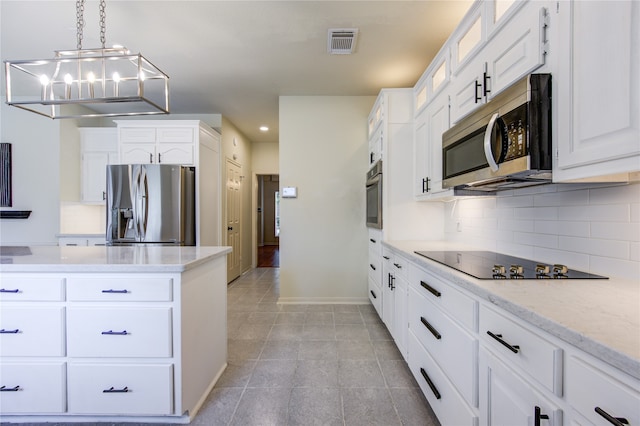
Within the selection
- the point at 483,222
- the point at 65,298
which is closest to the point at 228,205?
the point at 65,298

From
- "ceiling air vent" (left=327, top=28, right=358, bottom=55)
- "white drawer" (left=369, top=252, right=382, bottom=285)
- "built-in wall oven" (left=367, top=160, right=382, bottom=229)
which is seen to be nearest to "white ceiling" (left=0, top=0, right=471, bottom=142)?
"ceiling air vent" (left=327, top=28, right=358, bottom=55)

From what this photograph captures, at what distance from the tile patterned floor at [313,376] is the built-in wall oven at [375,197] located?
1095 millimetres

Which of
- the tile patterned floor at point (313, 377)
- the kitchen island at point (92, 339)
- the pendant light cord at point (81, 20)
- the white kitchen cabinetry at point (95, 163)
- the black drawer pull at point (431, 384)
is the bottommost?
the tile patterned floor at point (313, 377)

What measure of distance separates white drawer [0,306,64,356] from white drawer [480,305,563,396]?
2061 mm

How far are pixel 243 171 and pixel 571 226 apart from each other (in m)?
5.17

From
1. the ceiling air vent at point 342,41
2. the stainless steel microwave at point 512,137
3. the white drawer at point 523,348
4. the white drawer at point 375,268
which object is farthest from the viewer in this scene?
the white drawer at point 375,268

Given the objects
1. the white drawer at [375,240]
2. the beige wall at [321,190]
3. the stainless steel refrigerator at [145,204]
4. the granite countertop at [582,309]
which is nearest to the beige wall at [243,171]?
the stainless steel refrigerator at [145,204]

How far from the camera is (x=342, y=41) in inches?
100

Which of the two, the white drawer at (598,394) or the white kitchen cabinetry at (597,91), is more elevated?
the white kitchen cabinetry at (597,91)

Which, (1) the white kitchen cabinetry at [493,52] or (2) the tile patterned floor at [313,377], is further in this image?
(2) the tile patterned floor at [313,377]

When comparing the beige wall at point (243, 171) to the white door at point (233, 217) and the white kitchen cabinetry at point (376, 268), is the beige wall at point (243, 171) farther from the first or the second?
the white kitchen cabinetry at point (376, 268)

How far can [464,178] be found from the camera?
171 centimetres

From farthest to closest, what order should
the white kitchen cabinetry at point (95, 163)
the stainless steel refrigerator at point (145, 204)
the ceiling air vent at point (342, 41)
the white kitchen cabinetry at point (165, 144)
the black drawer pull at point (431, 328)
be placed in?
the white kitchen cabinetry at point (95, 163) → the white kitchen cabinetry at point (165, 144) → the stainless steel refrigerator at point (145, 204) → the ceiling air vent at point (342, 41) → the black drawer pull at point (431, 328)

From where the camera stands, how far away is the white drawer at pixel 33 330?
1538 mm
